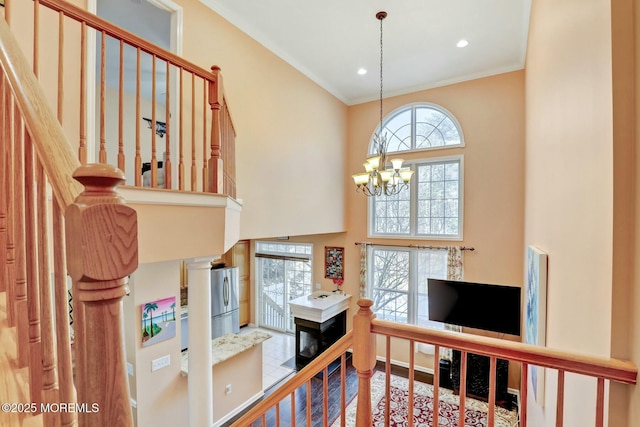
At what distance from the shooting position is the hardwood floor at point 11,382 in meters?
0.92

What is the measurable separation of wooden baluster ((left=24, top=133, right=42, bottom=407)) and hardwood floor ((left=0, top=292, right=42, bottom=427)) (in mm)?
101

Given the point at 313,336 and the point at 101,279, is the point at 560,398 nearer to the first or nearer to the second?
the point at 101,279

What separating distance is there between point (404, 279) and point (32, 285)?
5.52 m

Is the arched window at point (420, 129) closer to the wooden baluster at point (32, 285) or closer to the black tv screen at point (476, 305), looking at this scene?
the black tv screen at point (476, 305)

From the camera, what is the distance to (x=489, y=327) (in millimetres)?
4355

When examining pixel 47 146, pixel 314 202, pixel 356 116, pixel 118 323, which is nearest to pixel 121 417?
pixel 118 323

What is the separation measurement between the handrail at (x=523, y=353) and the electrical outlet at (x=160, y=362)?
3209 mm

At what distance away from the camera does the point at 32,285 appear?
2.81 ft

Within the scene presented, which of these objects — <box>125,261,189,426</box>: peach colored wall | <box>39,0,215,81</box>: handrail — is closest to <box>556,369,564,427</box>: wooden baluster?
<box>39,0,215,81</box>: handrail

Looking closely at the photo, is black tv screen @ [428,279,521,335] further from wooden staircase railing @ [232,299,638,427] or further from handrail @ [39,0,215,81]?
handrail @ [39,0,215,81]

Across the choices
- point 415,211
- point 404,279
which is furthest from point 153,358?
point 415,211

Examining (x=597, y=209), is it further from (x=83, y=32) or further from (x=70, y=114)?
(x=70, y=114)

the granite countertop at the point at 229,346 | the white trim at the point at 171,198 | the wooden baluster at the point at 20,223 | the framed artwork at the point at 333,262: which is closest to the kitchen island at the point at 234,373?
the granite countertop at the point at 229,346

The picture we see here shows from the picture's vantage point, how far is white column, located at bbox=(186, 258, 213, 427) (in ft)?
7.54
